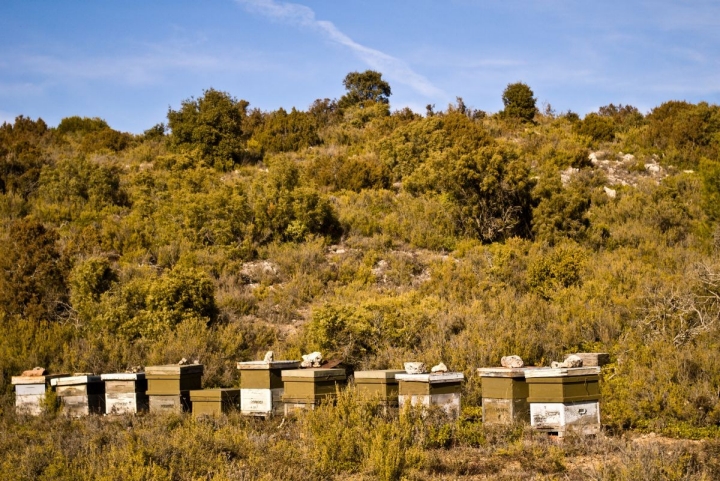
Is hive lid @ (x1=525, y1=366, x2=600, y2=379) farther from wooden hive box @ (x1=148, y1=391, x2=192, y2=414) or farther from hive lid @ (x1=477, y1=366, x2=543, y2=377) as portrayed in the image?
wooden hive box @ (x1=148, y1=391, x2=192, y2=414)

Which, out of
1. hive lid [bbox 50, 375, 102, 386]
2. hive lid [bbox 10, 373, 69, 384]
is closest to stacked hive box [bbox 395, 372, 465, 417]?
hive lid [bbox 50, 375, 102, 386]

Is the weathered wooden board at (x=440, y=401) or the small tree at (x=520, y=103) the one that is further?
the small tree at (x=520, y=103)

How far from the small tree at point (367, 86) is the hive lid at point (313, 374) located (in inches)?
1339

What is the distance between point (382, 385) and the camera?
10586mm

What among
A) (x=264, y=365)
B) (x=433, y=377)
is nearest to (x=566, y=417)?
(x=433, y=377)

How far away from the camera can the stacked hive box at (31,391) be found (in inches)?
495

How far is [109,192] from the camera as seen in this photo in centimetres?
2555

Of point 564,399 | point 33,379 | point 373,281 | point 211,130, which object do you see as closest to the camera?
point 564,399

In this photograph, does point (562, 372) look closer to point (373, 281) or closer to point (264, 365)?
point (264, 365)

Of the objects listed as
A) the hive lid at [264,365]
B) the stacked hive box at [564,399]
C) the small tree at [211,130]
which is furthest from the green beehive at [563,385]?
the small tree at [211,130]

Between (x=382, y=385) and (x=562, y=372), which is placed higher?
(x=562, y=372)

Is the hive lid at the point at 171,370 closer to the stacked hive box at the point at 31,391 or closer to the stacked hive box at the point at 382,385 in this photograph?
the stacked hive box at the point at 31,391

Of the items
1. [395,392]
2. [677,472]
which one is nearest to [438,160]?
[395,392]

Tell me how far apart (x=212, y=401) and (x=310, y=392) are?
176 centimetres
